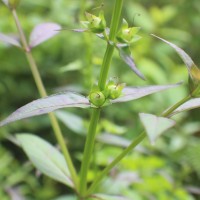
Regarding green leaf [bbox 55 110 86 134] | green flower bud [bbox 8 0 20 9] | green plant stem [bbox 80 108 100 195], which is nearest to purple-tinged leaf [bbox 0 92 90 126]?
green plant stem [bbox 80 108 100 195]

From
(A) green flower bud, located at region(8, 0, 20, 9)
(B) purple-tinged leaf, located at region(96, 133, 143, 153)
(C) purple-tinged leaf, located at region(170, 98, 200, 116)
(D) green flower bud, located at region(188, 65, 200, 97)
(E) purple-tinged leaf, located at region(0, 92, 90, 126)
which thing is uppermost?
(A) green flower bud, located at region(8, 0, 20, 9)

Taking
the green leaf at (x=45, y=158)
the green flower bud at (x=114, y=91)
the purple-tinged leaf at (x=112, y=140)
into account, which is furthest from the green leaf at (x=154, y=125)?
the purple-tinged leaf at (x=112, y=140)

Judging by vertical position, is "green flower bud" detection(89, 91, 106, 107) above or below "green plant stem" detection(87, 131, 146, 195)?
above

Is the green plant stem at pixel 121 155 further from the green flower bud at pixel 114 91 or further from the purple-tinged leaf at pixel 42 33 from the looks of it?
the purple-tinged leaf at pixel 42 33

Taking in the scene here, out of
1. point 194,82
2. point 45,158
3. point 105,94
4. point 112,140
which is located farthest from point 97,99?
point 112,140

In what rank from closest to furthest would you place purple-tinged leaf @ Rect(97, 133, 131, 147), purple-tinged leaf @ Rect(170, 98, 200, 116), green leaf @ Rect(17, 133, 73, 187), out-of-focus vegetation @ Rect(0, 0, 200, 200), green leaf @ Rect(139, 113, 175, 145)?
green leaf @ Rect(139, 113, 175, 145) → purple-tinged leaf @ Rect(170, 98, 200, 116) → green leaf @ Rect(17, 133, 73, 187) → purple-tinged leaf @ Rect(97, 133, 131, 147) → out-of-focus vegetation @ Rect(0, 0, 200, 200)

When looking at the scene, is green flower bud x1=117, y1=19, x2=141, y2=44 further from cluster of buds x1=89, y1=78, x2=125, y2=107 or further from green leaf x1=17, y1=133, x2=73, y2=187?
green leaf x1=17, y1=133, x2=73, y2=187

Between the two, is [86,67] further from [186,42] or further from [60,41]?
[186,42]

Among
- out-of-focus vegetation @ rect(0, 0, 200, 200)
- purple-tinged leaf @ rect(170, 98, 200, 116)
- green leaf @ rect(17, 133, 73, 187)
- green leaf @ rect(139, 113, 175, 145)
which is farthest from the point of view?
out-of-focus vegetation @ rect(0, 0, 200, 200)
